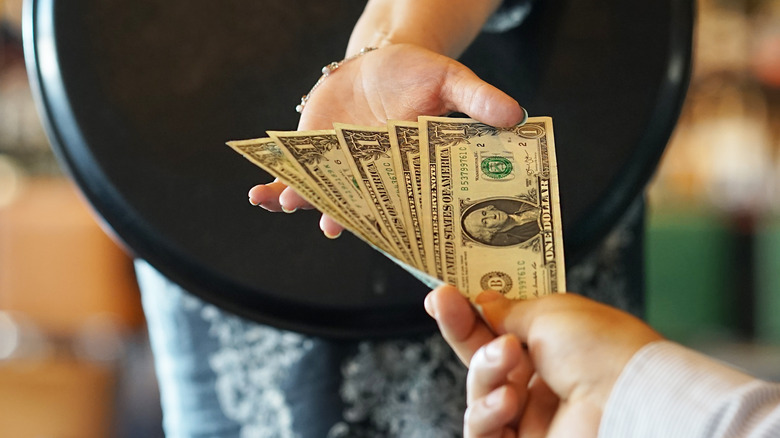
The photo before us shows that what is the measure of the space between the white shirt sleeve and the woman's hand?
221 millimetres

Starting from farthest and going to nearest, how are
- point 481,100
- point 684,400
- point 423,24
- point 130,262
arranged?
point 130,262 → point 423,24 → point 481,100 → point 684,400

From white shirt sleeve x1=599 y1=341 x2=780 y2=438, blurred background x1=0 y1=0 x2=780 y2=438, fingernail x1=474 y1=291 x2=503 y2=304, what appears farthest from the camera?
blurred background x1=0 y1=0 x2=780 y2=438

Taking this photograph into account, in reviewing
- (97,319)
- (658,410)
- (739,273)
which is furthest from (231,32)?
(739,273)

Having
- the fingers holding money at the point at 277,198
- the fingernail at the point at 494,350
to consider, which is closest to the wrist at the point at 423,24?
the fingers holding money at the point at 277,198

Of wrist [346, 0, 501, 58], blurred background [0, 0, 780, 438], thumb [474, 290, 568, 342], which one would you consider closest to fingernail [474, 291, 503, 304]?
thumb [474, 290, 568, 342]

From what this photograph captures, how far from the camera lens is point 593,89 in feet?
2.84

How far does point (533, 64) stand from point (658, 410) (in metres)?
0.45

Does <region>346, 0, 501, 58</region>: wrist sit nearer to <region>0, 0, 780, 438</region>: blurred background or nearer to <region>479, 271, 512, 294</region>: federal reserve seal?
<region>479, 271, 512, 294</region>: federal reserve seal

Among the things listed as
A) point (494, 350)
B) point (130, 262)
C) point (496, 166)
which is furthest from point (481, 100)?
point (130, 262)

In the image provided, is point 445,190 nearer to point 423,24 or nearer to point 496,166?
point 496,166

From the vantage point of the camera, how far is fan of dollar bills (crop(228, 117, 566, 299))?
2.10 ft

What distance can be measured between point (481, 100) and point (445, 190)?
10cm

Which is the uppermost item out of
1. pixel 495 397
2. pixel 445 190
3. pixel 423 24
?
pixel 423 24

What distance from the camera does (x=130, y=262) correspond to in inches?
125
